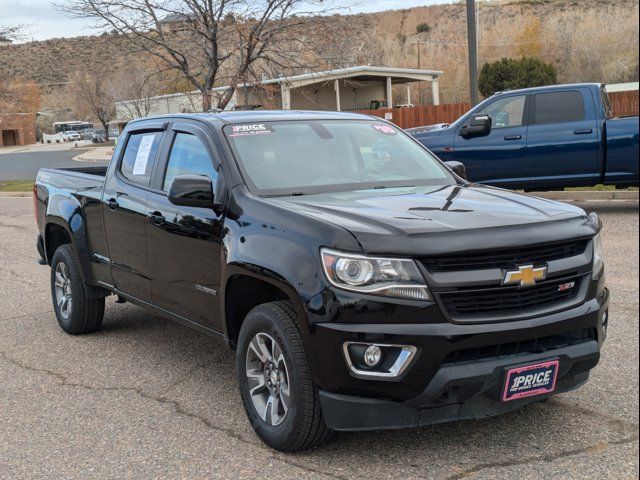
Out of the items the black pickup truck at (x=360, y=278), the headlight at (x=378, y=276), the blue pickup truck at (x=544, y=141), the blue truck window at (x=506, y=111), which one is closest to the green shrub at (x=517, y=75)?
the blue truck window at (x=506, y=111)

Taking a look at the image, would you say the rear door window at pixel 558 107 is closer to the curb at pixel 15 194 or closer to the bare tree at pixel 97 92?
the curb at pixel 15 194

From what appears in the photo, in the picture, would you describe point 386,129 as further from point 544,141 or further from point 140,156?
point 544,141

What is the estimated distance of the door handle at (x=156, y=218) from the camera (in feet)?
17.0

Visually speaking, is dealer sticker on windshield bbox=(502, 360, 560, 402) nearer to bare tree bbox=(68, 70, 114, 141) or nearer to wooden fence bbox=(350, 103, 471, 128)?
wooden fence bbox=(350, 103, 471, 128)

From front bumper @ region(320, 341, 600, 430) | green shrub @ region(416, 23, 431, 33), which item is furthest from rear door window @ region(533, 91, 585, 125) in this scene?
green shrub @ region(416, 23, 431, 33)

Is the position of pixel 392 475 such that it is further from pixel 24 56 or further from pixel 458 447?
pixel 24 56

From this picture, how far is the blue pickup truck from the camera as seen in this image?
11.5 m

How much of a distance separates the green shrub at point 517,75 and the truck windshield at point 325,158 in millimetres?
37321

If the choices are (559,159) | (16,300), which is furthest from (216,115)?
(559,159)

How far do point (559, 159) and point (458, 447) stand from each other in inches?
346

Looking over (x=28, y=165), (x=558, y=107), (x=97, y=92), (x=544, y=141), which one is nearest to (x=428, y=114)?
(x=558, y=107)

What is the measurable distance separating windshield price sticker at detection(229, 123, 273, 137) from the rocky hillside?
3171 mm

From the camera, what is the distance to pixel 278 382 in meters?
4.05

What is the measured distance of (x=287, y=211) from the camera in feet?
13.3
